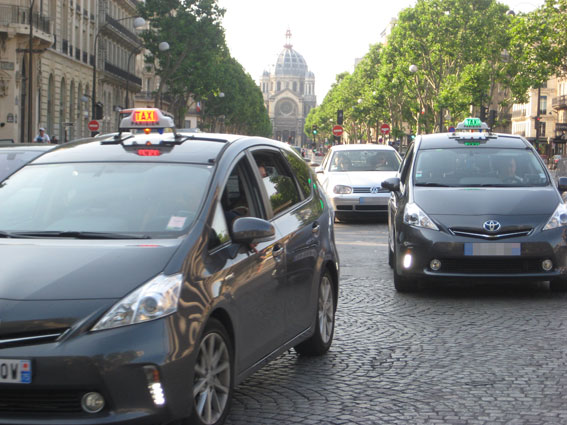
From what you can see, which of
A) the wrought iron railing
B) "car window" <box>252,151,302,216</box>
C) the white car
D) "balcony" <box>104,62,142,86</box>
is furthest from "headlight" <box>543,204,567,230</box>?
"balcony" <box>104,62,142,86</box>

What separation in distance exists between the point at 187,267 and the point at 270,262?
3.57 feet

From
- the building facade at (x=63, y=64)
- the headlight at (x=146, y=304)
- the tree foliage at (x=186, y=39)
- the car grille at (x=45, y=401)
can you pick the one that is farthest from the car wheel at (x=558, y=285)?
the tree foliage at (x=186, y=39)

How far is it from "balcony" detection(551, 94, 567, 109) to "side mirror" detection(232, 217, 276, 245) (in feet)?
314

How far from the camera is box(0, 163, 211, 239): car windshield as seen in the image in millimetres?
5309

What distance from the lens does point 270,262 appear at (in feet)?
19.3

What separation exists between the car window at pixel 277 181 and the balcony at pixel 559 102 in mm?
94248

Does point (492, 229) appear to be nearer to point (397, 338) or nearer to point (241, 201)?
point (397, 338)

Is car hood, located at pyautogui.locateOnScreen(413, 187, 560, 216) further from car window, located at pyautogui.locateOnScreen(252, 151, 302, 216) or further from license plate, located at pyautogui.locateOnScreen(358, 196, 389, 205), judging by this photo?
license plate, located at pyautogui.locateOnScreen(358, 196, 389, 205)

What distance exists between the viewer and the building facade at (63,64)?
4231cm

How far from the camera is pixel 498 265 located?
393 inches

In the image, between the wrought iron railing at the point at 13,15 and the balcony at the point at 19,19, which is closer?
the balcony at the point at 19,19

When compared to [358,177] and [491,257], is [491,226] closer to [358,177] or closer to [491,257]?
[491,257]

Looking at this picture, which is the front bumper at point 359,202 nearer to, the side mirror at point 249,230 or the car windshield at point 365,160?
the car windshield at point 365,160

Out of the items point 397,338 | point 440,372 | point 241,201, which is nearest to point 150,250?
point 241,201
